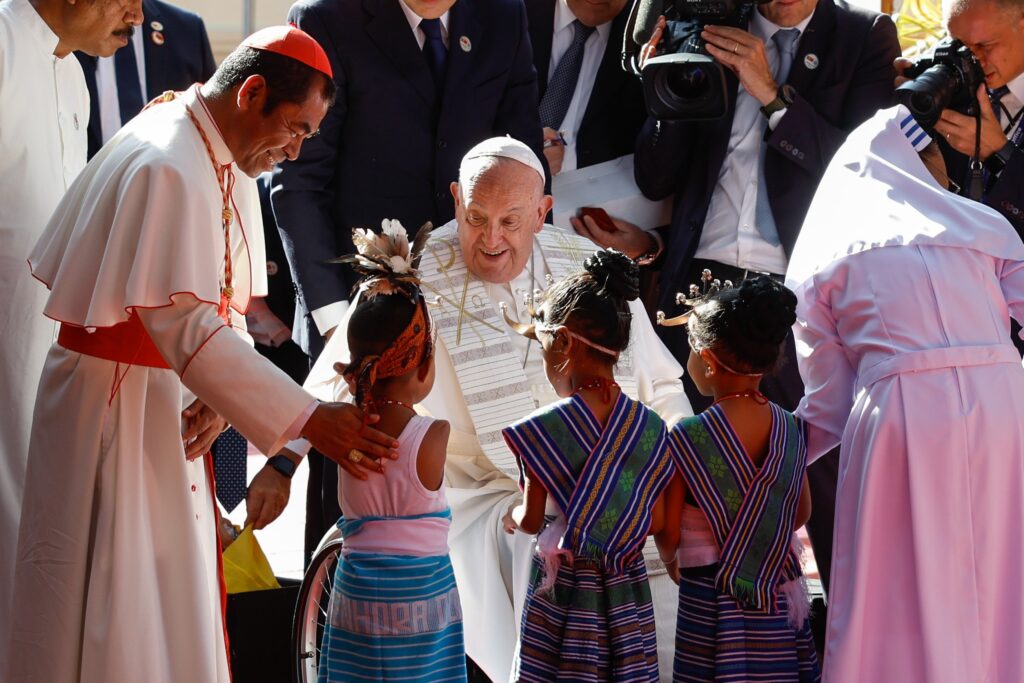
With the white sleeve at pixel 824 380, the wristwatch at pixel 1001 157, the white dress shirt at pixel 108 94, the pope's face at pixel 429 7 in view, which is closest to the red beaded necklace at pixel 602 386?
the white sleeve at pixel 824 380

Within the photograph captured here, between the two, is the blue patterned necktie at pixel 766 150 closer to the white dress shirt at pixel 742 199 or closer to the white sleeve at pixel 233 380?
the white dress shirt at pixel 742 199

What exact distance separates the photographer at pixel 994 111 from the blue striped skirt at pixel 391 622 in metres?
2.23

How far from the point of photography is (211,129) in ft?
12.1

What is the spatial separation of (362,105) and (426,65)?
27 cm

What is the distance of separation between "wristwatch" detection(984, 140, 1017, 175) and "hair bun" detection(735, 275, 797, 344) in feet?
4.82

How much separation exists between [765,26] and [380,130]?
1.47 m

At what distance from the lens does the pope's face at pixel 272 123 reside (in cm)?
362

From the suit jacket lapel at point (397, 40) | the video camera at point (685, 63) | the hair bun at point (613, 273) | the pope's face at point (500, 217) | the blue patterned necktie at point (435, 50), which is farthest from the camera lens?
the blue patterned necktie at point (435, 50)

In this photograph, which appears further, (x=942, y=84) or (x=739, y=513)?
(x=942, y=84)

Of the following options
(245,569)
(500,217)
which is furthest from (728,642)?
(245,569)

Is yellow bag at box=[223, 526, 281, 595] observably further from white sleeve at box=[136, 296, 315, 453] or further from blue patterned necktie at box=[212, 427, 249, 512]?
white sleeve at box=[136, 296, 315, 453]

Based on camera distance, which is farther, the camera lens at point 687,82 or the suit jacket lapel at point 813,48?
the suit jacket lapel at point 813,48

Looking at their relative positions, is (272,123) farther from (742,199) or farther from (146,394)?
(742,199)

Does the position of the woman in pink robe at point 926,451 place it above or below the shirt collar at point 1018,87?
below
